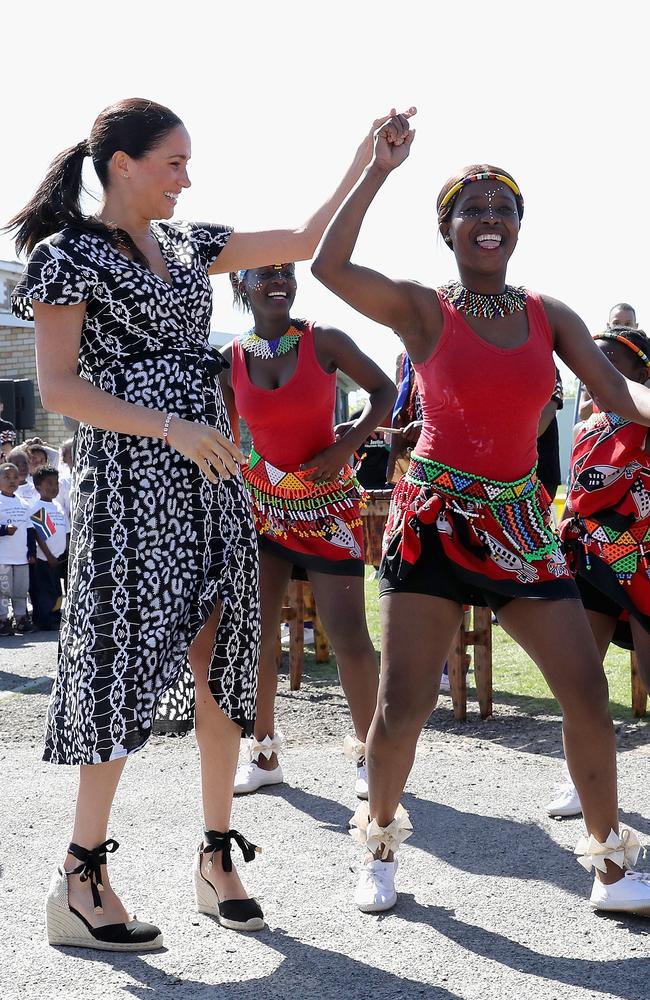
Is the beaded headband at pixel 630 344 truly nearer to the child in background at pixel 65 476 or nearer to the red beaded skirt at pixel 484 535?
the red beaded skirt at pixel 484 535

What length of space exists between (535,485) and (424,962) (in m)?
1.46

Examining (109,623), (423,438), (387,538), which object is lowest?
(109,623)

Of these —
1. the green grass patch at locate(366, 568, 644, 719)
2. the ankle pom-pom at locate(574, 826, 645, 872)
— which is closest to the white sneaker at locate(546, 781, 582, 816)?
the ankle pom-pom at locate(574, 826, 645, 872)

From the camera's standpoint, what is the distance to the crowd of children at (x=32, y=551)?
11.2 metres

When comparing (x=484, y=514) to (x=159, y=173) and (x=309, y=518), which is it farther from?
(x=309, y=518)

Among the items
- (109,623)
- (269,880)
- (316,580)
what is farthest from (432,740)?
(109,623)

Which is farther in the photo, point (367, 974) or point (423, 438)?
point (423, 438)

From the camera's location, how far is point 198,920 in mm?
3426

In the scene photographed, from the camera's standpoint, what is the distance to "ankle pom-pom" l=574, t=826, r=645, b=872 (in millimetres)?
3369

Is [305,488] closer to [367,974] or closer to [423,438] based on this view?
[423,438]

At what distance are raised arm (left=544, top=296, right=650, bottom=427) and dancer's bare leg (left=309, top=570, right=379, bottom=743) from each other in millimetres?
1561

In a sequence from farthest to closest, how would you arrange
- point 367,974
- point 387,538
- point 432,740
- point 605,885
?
point 432,740
point 387,538
point 605,885
point 367,974

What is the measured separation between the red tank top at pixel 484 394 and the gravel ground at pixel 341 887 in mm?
1381

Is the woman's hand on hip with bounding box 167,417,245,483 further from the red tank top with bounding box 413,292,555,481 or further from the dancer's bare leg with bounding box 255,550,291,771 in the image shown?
the dancer's bare leg with bounding box 255,550,291,771
